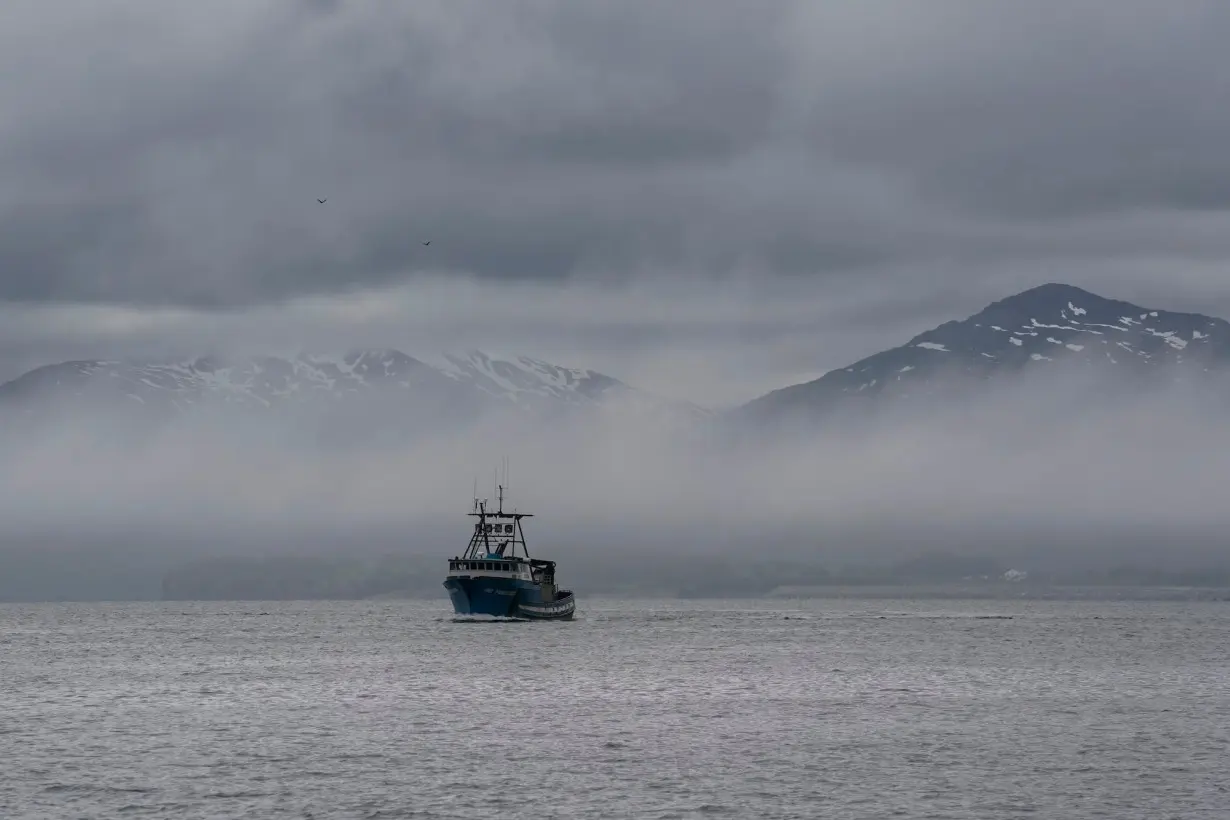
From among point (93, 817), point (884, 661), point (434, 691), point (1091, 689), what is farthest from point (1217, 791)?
point (884, 661)

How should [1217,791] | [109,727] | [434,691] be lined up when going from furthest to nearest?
[434,691] < [109,727] < [1217,791]

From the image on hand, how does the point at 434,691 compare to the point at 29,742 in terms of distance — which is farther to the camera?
the point at 434,691

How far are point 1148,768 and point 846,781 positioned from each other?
59.3ft

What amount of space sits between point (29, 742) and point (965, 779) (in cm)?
5791

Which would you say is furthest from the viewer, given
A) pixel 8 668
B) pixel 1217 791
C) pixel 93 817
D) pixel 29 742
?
pixel 8 668

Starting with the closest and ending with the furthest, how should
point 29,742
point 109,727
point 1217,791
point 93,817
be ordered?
point 93,817 → point 1217,791 → point 29,742 → point 109,727

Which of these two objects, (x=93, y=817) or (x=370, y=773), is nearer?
(x=93, y=817)

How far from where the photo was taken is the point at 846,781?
82.4 metres

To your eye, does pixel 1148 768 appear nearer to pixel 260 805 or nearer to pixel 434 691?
pixel 260 805

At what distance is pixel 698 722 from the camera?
11094cm

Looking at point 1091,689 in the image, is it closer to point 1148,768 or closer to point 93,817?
point 1148,768

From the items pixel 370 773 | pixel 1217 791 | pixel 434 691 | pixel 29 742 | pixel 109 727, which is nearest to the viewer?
pixel 1217 791

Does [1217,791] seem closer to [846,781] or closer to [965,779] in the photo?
[965,779]

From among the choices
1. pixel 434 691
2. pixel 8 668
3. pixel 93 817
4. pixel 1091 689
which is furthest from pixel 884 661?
pixel 93 817
